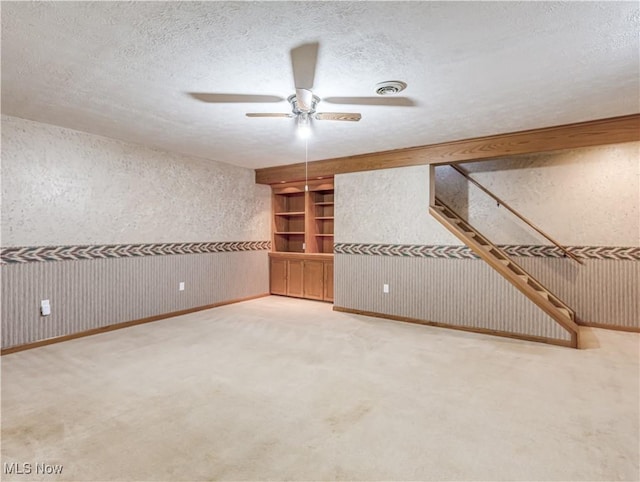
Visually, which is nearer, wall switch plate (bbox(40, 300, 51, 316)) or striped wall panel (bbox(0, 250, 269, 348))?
striped wall panel (bbox(0, 250, 269, 348))

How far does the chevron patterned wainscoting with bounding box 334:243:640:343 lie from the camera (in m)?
4.27

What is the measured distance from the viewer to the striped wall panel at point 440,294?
4.14 meters

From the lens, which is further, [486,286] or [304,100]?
[486,286]

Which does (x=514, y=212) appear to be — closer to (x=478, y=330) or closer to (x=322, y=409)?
(x=478, y=330)

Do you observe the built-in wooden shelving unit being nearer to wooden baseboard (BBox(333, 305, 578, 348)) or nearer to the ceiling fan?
wooden baseboard (BBox(333, 305, 578, 348))

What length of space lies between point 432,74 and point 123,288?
4.34 metres

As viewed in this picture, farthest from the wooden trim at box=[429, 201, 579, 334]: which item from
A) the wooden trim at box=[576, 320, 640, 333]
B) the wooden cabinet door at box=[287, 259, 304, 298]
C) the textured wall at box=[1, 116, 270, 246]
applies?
the textured wall at box=[1, 116, 270, 246]

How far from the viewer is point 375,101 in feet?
10.1

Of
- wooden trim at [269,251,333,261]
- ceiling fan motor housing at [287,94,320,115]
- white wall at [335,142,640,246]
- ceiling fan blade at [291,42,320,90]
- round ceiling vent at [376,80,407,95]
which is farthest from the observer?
wooden trim at [269,251,333,261]

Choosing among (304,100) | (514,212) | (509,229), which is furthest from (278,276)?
(304,100)

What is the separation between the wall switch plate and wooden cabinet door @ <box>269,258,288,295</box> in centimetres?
365

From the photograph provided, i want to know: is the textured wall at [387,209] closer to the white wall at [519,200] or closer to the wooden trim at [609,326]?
the white wall at [519,200]

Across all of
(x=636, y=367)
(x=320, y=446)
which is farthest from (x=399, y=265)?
(x=320, y=446)

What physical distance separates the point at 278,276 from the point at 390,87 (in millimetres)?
4671
